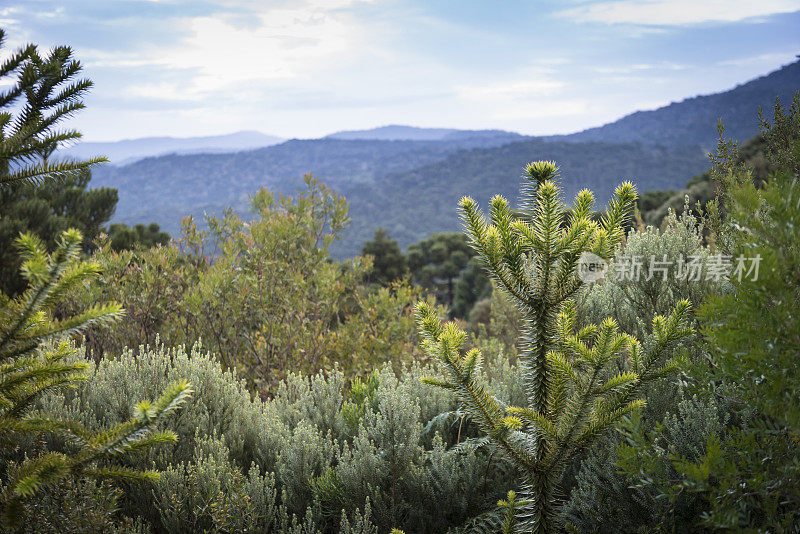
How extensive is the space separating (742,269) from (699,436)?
4.17 feet

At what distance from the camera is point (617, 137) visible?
179250 mm

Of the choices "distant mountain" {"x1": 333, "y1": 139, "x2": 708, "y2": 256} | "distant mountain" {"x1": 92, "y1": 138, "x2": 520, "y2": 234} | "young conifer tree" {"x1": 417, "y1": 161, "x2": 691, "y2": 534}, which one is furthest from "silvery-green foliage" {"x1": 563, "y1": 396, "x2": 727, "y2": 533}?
"distant mountain" {"x1": 92, "y1": 138, "x2": 520, "y2": 234}

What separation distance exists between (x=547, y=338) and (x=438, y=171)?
6467 inches

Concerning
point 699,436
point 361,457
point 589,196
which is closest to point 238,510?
point 361,457

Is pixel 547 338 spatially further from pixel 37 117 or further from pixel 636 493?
pixel 37 117

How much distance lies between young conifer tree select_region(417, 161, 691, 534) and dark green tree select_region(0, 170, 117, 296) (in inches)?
291

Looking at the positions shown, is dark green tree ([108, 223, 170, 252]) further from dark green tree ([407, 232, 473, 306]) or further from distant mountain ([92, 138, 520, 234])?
distant mountain ([92, 138, 520, 234])

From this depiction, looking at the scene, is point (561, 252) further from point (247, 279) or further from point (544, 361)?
point (247, 279)

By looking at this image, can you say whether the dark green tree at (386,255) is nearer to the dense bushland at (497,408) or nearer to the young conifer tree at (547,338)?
the dense bushland at (497,408)

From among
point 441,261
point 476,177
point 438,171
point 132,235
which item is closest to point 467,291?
point 441,261

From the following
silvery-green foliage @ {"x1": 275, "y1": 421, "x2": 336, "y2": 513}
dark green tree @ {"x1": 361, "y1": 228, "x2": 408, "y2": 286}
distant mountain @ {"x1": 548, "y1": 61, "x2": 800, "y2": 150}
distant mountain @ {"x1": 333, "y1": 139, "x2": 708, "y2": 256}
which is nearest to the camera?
silvery-green foliage @ {"x1": 275, "y1": 421, "x2": 336, "y2": 513}

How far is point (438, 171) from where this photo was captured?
533 feet

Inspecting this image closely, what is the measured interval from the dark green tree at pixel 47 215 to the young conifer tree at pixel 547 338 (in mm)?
7395

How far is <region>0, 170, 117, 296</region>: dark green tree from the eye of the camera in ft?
35.8
